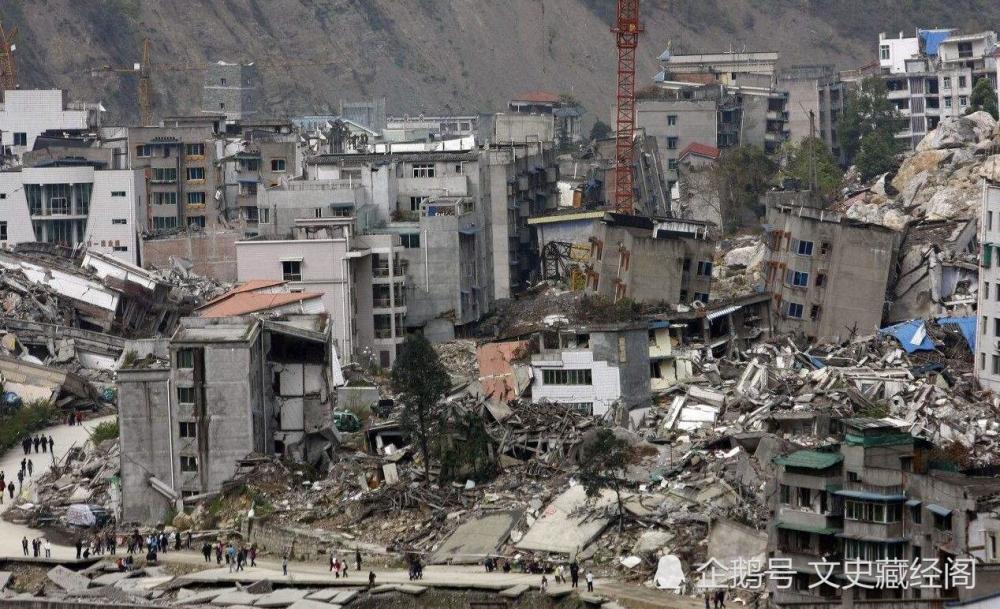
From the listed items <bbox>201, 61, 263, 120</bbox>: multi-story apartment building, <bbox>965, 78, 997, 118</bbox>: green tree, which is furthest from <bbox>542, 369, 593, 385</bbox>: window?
<bbox>201, 61, 263, 120</bbox>: multi-story apartment building

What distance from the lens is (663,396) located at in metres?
63.8

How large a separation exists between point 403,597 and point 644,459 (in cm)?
957

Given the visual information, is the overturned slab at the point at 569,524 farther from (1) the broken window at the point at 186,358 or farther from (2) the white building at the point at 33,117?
(2) the white building at the point at 33,117

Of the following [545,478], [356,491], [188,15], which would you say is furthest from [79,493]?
[188,15]

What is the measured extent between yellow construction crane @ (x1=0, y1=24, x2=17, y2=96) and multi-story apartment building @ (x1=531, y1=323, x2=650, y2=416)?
211 ft

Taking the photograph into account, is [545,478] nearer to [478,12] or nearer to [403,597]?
[403,597]

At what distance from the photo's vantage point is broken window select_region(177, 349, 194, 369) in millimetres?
57906

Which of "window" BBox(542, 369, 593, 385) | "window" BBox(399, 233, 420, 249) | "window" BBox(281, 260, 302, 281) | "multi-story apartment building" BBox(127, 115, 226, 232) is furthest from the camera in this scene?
"multi-story apartment building" BBox(127, 115, 226, 232)

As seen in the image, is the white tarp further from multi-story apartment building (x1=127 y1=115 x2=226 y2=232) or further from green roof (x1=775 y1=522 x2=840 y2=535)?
multi-story apartment building (x1=127 y1=115 x2=226 y2=232)

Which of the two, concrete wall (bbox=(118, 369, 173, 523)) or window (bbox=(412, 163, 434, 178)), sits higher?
window (bbox=(412, 163, 434, 178))

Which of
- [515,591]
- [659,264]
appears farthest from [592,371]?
[515,591]

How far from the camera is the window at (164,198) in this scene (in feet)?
308

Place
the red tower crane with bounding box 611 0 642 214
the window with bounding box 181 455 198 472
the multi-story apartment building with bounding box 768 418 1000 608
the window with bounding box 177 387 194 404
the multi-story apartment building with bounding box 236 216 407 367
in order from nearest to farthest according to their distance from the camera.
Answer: the multi-story apartment building with bounding box 768 418 1000 608 < the window with bounding box 177 387 194 404 < the window with bounding box 181 455 198 472 < the multi-story apartment building with bounding box 236 216 407 367 < the red tower crane with bounding box 611 0 642 214

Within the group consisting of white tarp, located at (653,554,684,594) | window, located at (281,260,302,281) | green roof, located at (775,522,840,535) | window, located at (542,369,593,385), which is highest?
window, located at (281,260,302,281)
